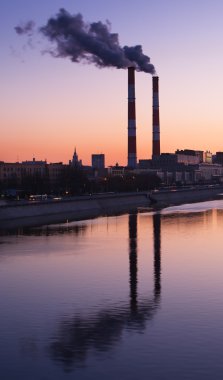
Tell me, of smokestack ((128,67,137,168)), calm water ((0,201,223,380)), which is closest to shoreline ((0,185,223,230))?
smokestack ((128,67,137,168))

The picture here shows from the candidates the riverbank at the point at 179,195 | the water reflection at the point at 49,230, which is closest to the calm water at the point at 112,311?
the water reflection at the point at 49,230

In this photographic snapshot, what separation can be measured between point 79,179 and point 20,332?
70955mm

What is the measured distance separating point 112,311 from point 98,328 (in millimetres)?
1884

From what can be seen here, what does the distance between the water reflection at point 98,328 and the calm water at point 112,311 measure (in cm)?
2

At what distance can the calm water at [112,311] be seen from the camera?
13.1 metres

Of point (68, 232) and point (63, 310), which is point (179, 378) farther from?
point (68, 232)

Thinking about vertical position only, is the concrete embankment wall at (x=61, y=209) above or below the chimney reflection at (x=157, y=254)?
above

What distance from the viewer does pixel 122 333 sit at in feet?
50.0

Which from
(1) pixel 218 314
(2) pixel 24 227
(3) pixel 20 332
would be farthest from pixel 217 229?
(3) pixel 20 332

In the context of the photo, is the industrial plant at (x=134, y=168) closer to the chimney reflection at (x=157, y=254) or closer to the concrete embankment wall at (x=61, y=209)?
the concrete embankment wall at (x=61, y=209)

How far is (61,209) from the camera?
57.7 metres

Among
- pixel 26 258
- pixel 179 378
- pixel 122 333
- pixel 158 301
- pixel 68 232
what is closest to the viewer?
pixel 179 378

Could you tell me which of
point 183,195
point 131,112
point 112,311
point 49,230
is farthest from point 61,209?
point 112,311

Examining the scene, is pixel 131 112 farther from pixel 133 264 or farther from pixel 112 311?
pixel 112 311
